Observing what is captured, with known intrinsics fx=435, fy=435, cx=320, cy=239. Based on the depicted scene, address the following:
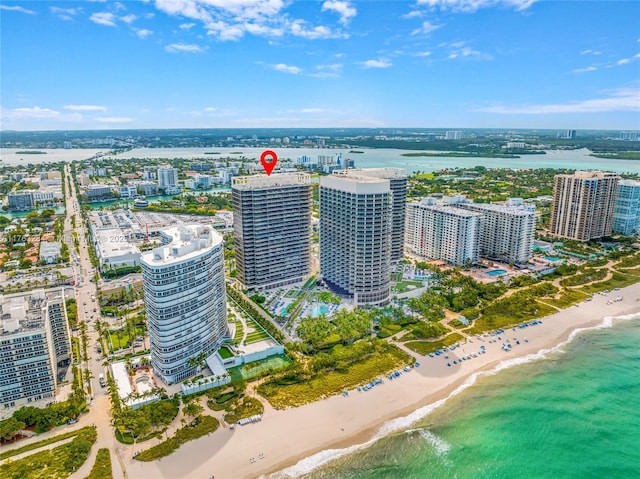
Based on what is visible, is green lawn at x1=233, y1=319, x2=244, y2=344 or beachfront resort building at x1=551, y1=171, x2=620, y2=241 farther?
beachfront resort building at x1=551, y1=171, x2=620, y2=241

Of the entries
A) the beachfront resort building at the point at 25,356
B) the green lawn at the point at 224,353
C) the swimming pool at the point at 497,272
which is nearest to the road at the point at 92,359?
the beachfront resort building at the point at 25,356

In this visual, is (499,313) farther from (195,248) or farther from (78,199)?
(78,199)

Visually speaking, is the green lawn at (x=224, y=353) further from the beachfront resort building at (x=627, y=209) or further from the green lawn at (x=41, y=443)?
the beachfront resort building at (x=627, y=209)

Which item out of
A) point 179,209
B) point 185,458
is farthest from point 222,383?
point 179,209

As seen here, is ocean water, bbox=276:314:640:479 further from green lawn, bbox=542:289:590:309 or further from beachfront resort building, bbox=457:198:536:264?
beachfront resort building, bbox=457:198:536:264

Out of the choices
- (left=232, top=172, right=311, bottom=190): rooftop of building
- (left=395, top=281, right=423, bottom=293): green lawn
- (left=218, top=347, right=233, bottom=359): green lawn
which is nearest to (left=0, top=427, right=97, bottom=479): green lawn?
(left=218, top=347, right=233, bottom=359): green lawn

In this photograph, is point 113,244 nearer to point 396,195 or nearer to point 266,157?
point 266,157

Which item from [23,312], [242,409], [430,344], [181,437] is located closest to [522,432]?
[430,344]
